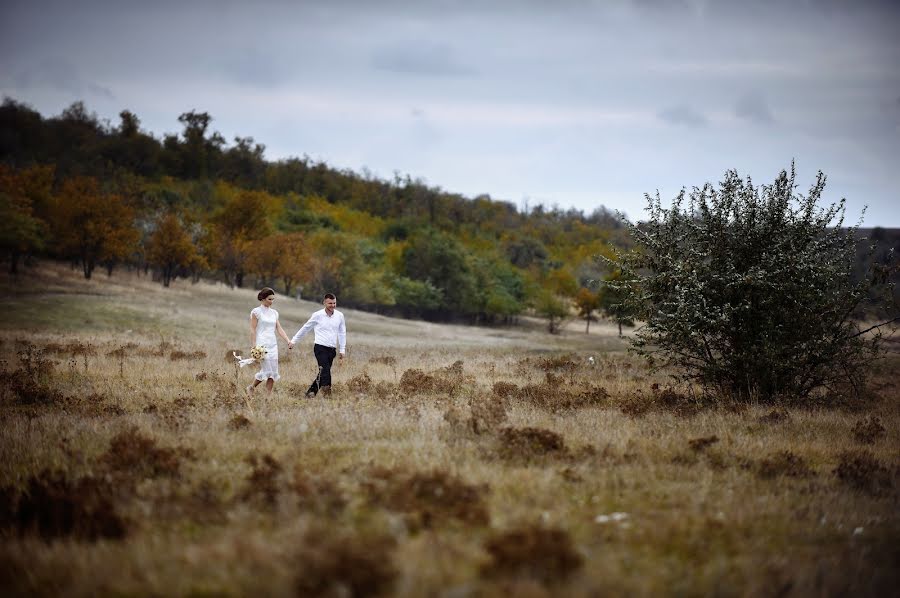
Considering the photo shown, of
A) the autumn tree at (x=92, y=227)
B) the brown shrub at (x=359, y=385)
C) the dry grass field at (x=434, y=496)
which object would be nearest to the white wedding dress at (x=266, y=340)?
the dry grass field at (x=434, y=496)

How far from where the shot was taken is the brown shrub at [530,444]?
7046mm

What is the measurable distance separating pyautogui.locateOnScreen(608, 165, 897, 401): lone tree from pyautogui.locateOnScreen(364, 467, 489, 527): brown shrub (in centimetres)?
805

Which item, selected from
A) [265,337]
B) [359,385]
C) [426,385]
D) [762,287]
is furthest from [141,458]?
[762,287]

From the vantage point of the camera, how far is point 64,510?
495 centimetres

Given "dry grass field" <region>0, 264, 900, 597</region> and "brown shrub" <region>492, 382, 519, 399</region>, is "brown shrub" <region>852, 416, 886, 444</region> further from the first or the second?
"brown shrub" <region>492, 382, 519, 399</region>

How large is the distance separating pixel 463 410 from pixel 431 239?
7595cm

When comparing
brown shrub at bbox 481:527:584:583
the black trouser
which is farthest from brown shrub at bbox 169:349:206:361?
brown shrub at bbox 481:527:584:583

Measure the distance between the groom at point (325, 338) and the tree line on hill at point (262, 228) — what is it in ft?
72.9

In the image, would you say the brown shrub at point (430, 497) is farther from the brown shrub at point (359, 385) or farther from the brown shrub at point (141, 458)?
the brown shrub at point (359, 385)

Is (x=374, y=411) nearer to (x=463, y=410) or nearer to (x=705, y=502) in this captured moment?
(x=463, y=410)

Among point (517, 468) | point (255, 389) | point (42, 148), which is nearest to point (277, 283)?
point (42, 148)

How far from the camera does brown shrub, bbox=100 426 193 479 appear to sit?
20.2ft

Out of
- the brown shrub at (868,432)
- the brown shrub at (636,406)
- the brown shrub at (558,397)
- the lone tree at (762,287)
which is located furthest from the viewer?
the lone tree at (762,287)

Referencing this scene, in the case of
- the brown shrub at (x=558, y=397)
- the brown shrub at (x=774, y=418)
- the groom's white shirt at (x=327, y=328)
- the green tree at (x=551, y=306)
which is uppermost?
the green tree at (x=551, y=306)
